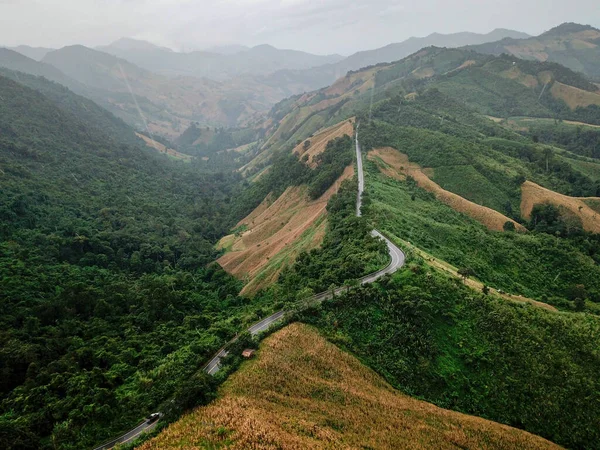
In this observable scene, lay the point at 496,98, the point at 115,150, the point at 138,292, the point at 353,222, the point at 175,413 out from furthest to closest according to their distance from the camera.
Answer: the point at 496,98 → the point at 115,150 → the point at 353,222 → the point at 138,292 → the point at 175,413

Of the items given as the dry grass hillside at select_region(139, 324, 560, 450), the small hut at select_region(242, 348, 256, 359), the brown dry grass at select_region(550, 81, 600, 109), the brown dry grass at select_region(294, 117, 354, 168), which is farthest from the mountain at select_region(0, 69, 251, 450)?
the brown dry grass at select_region(550, 81, 600, 109)

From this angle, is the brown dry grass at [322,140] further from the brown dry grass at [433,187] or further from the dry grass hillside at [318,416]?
the dry grass hillside at [318,416]

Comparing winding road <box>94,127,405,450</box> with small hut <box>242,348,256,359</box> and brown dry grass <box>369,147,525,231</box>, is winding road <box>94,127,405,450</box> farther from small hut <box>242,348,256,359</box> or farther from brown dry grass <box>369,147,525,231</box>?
brown dry grass <box>369,147,525,231</box>

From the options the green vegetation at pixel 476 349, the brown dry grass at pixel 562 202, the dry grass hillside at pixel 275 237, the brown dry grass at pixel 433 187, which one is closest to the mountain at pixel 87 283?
the dry grass hillside at pixel 275 237

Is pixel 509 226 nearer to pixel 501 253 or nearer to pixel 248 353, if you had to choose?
pixel 501 253

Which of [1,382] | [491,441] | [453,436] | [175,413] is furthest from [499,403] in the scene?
[1,382]

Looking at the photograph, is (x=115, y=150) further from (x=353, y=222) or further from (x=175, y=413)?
(x=175, y=413)

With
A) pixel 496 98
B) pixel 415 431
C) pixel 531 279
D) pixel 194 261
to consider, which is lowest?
pixel 194 261
